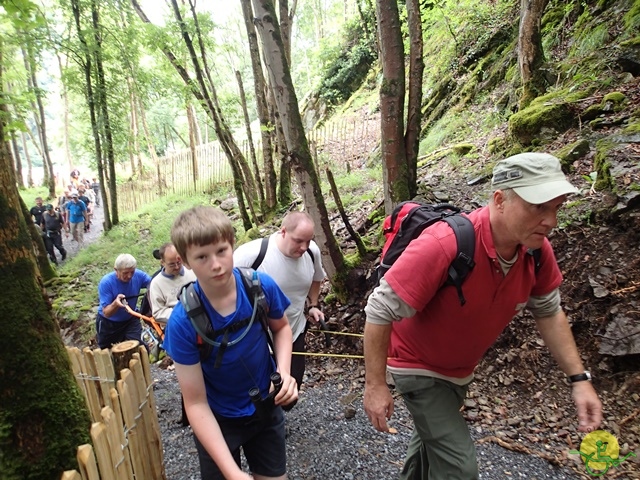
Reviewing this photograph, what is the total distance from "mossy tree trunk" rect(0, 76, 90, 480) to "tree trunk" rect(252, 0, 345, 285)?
341cm

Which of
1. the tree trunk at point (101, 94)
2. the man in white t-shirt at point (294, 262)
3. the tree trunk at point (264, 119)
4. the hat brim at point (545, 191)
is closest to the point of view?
the hat brim at point (545, 191)

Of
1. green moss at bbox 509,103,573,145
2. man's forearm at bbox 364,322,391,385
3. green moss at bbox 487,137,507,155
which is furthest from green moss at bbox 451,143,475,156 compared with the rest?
man's forearm at bbox 364,322,391,385

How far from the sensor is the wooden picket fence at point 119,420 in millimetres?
1842

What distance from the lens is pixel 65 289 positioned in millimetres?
10672

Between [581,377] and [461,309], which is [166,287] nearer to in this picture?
[461,309]

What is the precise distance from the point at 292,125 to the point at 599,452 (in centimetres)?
419

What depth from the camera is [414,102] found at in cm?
548

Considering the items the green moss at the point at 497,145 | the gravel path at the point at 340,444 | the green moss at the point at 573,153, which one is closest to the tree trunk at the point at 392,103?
the green moss at the point at 573,153

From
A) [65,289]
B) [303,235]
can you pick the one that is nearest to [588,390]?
[303,235]

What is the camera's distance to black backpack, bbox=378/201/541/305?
1.94 meters

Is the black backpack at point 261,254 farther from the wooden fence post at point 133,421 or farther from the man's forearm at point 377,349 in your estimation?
the man's forearm at point 377,349

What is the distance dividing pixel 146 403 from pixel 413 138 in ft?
14.3

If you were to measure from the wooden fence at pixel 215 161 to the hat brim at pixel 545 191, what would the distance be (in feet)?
34.9

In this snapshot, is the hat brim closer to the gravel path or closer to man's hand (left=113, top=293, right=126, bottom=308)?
the gravel path
